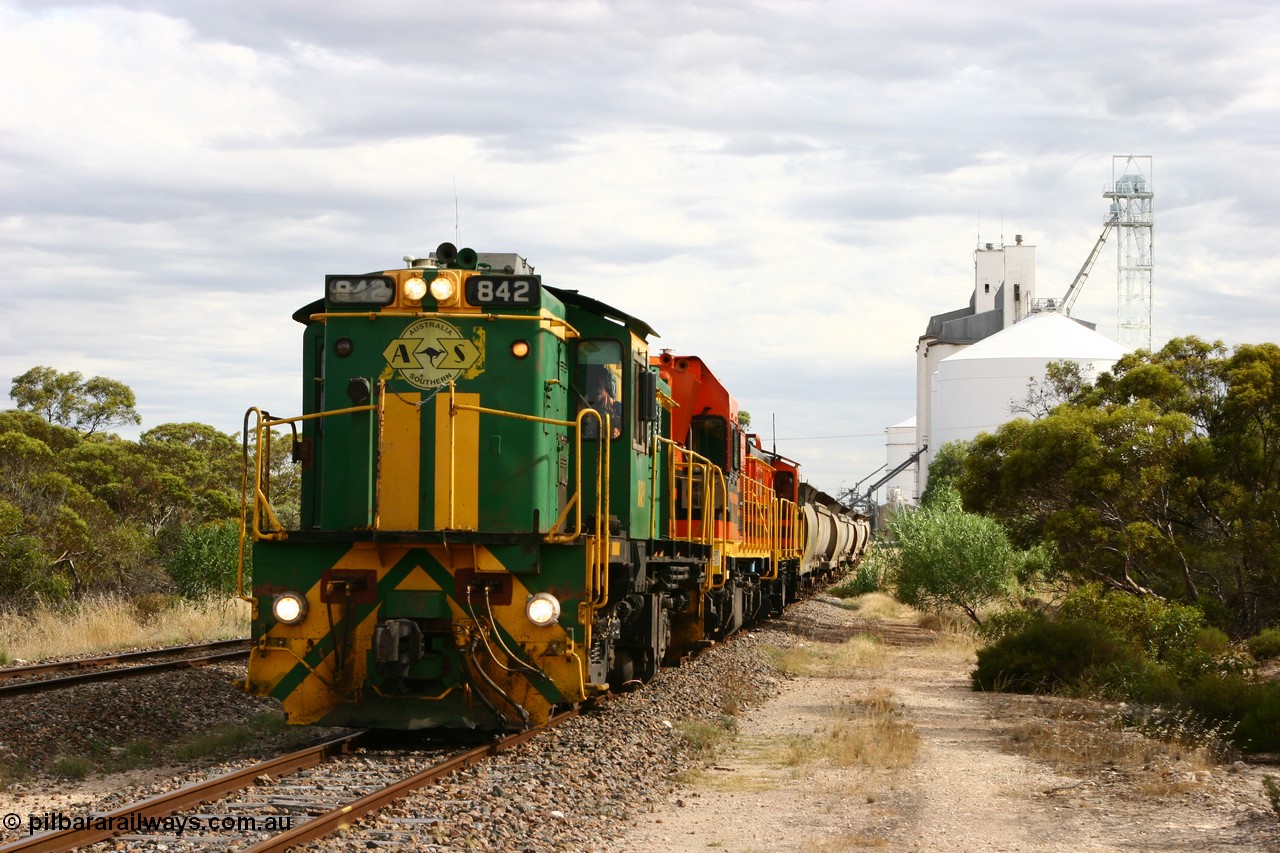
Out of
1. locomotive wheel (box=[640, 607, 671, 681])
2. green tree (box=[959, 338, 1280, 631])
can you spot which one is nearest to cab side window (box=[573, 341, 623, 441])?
locomotive wheel (box=[640, 607, 671, 681])

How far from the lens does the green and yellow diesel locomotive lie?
31.5 ft

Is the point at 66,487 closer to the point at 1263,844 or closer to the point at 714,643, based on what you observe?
the point at 714,643

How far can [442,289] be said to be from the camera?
10055 millimetres

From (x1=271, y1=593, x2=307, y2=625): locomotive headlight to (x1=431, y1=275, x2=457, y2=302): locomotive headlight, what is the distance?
251 centimetres

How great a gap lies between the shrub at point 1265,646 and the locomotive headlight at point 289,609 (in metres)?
15.0

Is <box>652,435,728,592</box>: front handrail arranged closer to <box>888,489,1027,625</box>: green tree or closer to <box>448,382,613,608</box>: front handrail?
<box>448,382,613,608</box>: front handrail

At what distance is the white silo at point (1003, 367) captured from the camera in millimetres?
71062

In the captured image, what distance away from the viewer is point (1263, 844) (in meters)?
7.38

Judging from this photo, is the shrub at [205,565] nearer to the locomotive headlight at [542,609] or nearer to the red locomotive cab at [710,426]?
the red locomotive cab at [710,426]

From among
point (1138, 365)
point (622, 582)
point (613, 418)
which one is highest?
point (1138, 365)

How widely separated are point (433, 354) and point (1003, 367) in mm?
66440

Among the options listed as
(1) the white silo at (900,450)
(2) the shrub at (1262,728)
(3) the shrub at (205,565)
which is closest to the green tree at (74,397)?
(3) the shrub at (205,565)

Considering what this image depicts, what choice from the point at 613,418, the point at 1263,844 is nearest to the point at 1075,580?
the point at 613,418

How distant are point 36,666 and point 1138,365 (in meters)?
17.5
